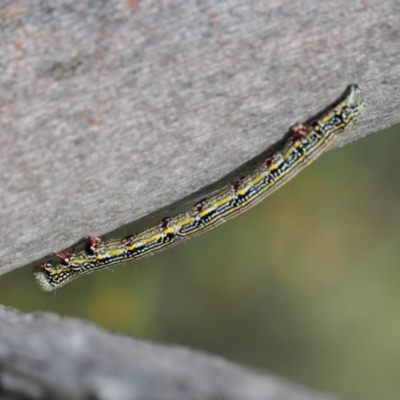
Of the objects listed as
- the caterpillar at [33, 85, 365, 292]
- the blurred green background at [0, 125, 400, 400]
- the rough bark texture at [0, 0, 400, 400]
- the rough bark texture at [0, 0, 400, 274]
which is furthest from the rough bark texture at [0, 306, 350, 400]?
the blurred green background at [0, 125, 400, 400]

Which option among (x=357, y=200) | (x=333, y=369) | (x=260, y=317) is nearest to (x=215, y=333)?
(x=260, y=317)

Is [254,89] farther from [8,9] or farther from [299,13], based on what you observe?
[8,9]

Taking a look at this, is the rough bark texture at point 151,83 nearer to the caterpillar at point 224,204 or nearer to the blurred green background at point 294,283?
the caterpillar at point 224,204

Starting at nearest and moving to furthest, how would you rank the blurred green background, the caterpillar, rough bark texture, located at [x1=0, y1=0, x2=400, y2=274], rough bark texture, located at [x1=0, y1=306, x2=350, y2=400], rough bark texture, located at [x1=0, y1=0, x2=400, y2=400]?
rough bark texture, located at [x1=0, y1=306, x2=350, y2=400] → rough bark texture, located at [x1=0, y1=0, x2=400, y2=400] → rough bark texture, located at [x1=0, y1=0, x2=400, y2=274] → the caterpillar → the blurred green background

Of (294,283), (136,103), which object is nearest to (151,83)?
(136,103)

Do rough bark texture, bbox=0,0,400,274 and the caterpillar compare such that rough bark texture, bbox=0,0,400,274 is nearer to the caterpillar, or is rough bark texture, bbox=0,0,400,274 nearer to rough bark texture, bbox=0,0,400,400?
rough bark texture, bbox=0,0,400,400

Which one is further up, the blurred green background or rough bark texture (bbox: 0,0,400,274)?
the blurred green background

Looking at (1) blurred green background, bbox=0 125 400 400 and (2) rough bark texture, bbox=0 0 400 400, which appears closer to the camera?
(2) rough bark texture, bbox=0 0 400 400
